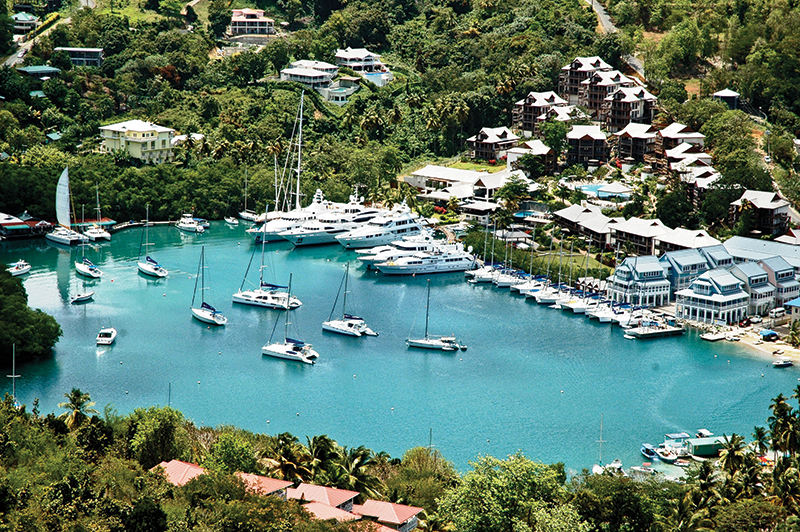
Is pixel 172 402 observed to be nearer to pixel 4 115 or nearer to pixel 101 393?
pixel 101 393

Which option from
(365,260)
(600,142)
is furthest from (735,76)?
(365,260)

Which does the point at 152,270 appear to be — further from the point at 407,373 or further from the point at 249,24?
the point at 249,24

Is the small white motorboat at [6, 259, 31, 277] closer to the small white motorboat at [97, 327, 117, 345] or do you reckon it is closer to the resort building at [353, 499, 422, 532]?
the small white motorboat at [97, 327, 117, 345]

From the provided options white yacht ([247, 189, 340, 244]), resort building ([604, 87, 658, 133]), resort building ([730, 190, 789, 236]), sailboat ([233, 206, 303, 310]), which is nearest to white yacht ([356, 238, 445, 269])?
white yacht ([247, 189, 340, 244])

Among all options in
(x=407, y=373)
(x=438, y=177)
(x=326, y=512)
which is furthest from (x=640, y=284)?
(x=326, y=512)

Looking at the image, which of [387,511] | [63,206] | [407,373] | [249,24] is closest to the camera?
[387,511]

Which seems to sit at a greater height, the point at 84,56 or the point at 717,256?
the point at 84,56

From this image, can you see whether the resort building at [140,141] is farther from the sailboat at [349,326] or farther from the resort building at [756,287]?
the resort building at [756,287]

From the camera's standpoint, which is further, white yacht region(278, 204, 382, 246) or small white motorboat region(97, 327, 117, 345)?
white yacht region(278, 204, 382, 246)
